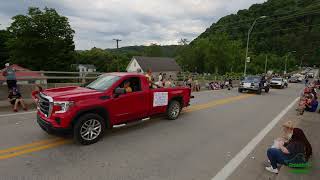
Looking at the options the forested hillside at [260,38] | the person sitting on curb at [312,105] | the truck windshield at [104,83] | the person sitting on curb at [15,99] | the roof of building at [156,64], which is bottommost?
the person sitting on curb at [312,105]

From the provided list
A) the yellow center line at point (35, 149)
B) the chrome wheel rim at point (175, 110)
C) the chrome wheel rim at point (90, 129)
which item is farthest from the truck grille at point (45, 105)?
the chrome wheel rim at point (175, 110)

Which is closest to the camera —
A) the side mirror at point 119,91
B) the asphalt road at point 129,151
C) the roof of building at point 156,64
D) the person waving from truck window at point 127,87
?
the asphalt road at point 129,151

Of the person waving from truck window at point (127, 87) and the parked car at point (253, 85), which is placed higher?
the person waving from truck window at point (127, 87)

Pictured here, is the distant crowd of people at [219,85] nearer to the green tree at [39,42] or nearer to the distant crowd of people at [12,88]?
the distant crowd of people at [12,88]

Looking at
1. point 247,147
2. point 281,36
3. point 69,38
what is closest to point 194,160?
point 247,147

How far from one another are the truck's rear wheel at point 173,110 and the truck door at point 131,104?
1475mm

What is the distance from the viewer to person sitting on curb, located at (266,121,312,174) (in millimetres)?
5055

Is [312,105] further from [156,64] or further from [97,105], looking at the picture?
[156,64]

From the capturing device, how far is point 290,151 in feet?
16.8

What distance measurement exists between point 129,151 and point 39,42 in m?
47.2

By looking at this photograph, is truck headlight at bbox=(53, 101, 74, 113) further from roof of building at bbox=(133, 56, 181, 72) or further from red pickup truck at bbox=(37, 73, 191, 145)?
roof of building at bbox=(133, 56, 181, 72)

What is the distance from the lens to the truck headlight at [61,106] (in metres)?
5.90

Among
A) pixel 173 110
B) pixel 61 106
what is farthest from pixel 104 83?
pixel 173 110

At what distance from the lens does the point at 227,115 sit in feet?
35.6
